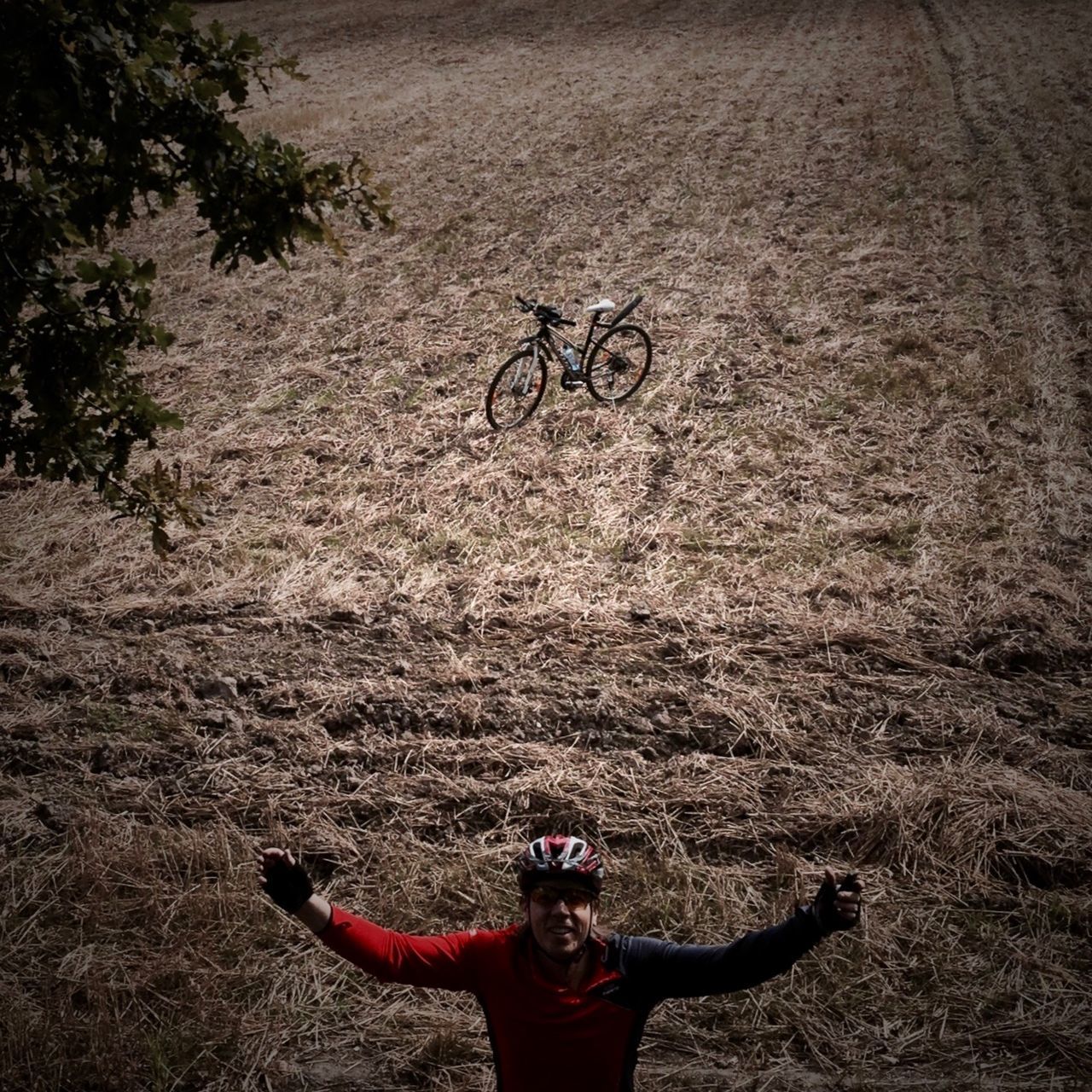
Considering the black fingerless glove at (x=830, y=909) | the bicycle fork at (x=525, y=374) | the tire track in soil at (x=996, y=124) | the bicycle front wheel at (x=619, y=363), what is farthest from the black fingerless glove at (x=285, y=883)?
the tire track in soil at (x=996, y=124)

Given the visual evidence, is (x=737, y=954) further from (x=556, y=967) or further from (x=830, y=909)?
(x=556, y=967)

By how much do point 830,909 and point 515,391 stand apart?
21.8ft

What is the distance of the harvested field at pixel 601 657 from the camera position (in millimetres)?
3848

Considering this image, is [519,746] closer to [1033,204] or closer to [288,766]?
[288,766]

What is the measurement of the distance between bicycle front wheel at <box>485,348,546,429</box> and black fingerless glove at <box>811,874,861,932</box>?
6.39m

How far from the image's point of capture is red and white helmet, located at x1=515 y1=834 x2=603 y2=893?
8.34 ft

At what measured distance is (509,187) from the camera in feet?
48.9

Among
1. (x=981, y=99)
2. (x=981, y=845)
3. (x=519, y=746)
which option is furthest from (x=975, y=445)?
(x=981, y=99)

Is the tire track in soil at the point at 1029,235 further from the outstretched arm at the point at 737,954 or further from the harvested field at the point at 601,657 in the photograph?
the outstretched arm at the point at 737,954

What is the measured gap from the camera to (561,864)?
8.35ft

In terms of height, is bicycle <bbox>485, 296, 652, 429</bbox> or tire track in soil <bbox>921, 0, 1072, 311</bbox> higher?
tire track in soil <bbox>921, 0, 1072, 311</bbox>

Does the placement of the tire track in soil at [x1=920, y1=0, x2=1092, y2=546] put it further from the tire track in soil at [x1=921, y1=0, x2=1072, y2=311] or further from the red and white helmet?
the red and white helmet

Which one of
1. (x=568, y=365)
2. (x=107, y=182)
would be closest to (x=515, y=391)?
(x=568, y=365)

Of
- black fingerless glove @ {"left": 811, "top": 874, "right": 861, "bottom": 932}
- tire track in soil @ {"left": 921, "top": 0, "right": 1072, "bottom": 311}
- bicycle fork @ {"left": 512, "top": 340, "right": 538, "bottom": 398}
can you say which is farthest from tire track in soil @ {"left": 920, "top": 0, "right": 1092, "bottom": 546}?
black fingerless glove @ {"left": 811, "top": 874, "right": 861, "bottom": 932}
